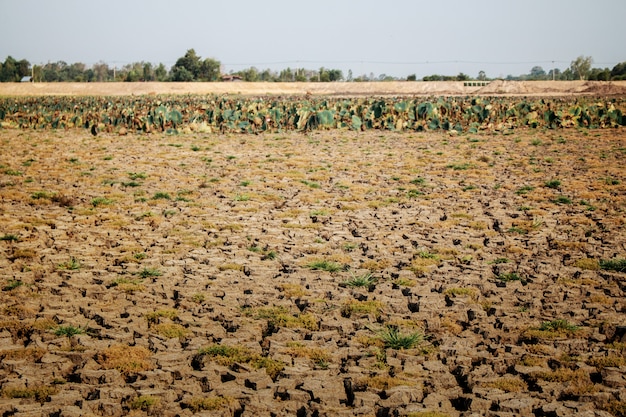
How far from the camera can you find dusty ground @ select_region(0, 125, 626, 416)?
5.08m

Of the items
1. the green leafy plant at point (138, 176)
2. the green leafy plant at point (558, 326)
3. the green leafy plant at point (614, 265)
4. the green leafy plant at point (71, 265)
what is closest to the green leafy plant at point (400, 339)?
the green leafy plant at point (558, 326)

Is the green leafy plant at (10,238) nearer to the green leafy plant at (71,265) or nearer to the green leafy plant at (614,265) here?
the green leafy plant at (71,265)

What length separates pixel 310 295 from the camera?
7414 millimetres

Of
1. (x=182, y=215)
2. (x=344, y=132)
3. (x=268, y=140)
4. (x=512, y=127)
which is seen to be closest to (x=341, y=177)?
(x=182, y=215)

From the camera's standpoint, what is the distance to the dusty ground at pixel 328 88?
7706cm

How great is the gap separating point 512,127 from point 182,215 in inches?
862

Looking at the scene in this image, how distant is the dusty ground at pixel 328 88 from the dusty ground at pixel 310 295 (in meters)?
63.4

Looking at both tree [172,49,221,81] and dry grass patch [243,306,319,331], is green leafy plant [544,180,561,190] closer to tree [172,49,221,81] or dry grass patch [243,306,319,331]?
dry grass patch [243,306,319,331]

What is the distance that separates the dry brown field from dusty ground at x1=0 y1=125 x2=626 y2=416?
0.03m

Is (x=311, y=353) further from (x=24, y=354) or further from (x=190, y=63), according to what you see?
(x=190, y=63)

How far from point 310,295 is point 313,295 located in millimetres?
36

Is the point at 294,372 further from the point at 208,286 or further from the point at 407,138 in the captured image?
the point at 407,138

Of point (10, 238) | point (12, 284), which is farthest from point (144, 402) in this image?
point (10, 238)

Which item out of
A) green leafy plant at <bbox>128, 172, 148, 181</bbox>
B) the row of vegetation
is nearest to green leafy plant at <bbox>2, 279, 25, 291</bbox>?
green leafy plant at <bbox>128, 172, 148, 181</bbox>
